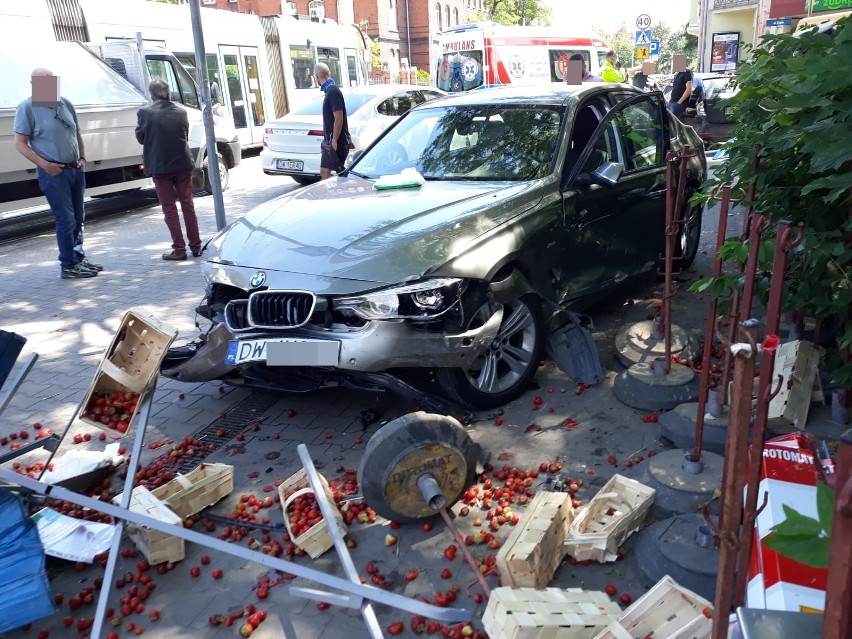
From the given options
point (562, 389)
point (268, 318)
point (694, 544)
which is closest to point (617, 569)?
point (694, 544)

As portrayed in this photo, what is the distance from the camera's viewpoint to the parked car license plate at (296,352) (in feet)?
12.7

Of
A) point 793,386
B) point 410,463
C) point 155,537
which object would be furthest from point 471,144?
point 155,537

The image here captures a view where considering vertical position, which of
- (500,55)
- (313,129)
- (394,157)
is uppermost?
(500,55)

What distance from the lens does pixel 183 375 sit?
14.4 ft

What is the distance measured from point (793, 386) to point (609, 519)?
142cm

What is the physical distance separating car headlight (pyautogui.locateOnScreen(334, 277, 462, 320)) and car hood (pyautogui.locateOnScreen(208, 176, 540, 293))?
7 centimetres

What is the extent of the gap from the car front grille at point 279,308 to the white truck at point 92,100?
846 centimetres

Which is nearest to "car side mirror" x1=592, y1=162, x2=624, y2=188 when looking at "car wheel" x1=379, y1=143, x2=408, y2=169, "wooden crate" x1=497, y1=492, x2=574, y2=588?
"car wheel" x1=379, y1=143, x2=408, y2=169

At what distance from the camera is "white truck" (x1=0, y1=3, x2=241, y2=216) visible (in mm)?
10898

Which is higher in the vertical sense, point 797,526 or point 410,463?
point 797,526

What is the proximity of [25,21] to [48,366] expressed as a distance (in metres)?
8.72

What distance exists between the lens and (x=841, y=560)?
3.19ft

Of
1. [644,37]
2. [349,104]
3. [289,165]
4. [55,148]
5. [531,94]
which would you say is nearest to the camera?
[531,94]

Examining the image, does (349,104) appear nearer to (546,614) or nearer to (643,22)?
(643,22)
